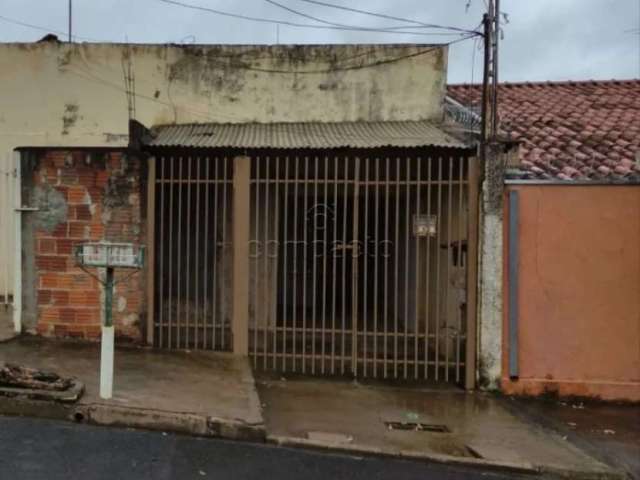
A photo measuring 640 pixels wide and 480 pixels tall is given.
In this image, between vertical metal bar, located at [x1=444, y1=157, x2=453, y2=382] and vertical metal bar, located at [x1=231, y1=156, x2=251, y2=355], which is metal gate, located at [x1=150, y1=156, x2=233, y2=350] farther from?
vertical metal bar, located at [x1=444, y1=157, x2=453, y2=382]

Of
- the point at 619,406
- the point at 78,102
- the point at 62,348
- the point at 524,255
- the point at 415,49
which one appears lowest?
the point at 619,406

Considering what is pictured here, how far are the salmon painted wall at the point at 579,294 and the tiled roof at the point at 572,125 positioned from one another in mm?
322

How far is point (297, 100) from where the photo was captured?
9.80 m

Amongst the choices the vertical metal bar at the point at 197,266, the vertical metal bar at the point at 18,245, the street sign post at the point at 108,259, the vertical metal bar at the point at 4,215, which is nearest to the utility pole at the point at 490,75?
the vertical metal bar at the point at 197,266

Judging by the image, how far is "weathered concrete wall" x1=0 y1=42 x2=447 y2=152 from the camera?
9.67m

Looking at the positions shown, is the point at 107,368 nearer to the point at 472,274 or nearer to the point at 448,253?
the point at 472,274

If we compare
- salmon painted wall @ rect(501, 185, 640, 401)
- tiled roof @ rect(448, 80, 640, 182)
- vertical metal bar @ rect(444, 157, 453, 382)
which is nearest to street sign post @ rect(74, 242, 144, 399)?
vertical metal bar @ rect(444, 157, 453, 382)

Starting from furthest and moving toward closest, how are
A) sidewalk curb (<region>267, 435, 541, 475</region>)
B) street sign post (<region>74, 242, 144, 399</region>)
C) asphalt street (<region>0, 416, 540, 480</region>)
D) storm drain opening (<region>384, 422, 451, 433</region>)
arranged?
storm drain opening (<region>384, 422, 451, 433</region>)
street sign post (<region>74, 242, 144, 399</region>)
sidewalk curb (<region>267, 435, 541, 475</region>)
asphalt street (<region>0, 416, 540, 480</region>)

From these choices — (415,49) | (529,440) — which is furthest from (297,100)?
(529,440)

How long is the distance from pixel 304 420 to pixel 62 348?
3231mm

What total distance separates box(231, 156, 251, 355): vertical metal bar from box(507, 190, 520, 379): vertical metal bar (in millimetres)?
3157

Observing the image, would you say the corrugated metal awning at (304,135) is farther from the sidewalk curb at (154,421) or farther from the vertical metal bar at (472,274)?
the sidewalk curb at (154,421)

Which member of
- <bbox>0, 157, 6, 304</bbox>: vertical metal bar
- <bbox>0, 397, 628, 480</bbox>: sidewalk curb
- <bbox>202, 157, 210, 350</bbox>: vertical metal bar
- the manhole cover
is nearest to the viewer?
<bbox>0, 397, 628, 480</bbox>: sidewalk curb

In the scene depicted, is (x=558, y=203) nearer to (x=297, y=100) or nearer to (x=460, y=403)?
(x=460, y=403)
